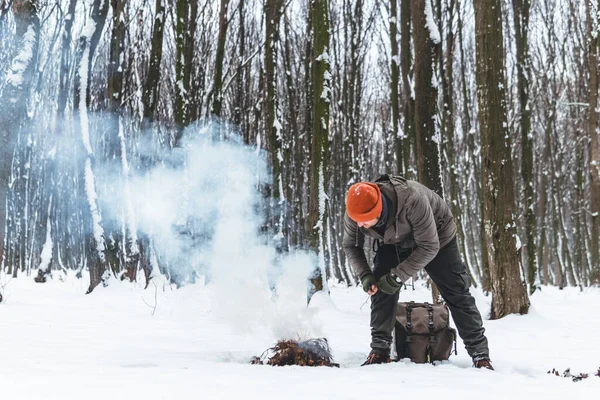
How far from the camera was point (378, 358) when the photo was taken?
3.89 metres

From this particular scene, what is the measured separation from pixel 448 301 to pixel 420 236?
0.68 m

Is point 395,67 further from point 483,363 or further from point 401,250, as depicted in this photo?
point 483,363

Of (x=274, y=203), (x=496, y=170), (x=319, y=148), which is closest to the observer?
(x=496, y=170)

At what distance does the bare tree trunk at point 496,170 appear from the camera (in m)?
6.68

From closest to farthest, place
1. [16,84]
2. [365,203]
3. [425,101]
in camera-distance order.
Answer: [365,203]
[425,101]
[16,84]

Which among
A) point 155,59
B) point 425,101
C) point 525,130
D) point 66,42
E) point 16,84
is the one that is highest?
point 66,42

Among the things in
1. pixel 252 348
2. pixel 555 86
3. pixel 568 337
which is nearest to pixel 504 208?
pixel 568 337

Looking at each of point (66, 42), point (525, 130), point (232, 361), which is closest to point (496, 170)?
point (525, 130)

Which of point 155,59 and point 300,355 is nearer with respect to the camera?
point 300,355

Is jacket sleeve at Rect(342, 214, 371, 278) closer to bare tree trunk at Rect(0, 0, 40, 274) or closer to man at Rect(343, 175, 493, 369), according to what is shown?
man at Rect(343, 175, 493, 369)

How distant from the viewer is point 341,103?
675 inches

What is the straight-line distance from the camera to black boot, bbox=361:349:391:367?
388 centimetres

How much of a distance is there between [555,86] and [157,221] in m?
13.9

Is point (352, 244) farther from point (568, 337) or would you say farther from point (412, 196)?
point (568, 337)
